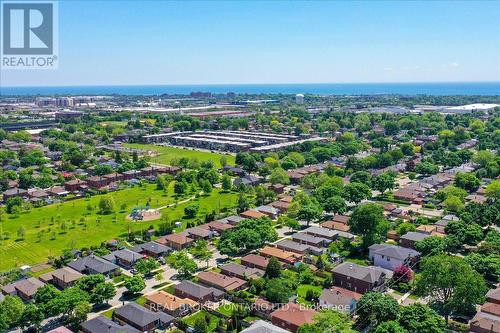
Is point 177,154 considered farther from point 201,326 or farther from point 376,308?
point 376,308

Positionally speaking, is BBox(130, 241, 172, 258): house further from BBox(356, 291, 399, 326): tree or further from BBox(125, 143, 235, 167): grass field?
BBox(125, 143, 235, 167): grass field

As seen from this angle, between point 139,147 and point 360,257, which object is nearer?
point 360,257

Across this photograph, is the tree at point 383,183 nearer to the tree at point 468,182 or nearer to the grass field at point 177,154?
the tree at point 468,182

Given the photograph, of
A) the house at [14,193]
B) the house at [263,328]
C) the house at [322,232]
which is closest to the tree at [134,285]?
the house at [263,328]

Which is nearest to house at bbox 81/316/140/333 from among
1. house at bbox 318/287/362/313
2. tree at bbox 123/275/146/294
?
tree at bbox 123/275/146/294

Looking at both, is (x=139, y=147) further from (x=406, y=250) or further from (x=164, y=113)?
(x=406, y=250)

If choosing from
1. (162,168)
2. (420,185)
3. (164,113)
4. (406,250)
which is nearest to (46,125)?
(164,113)
